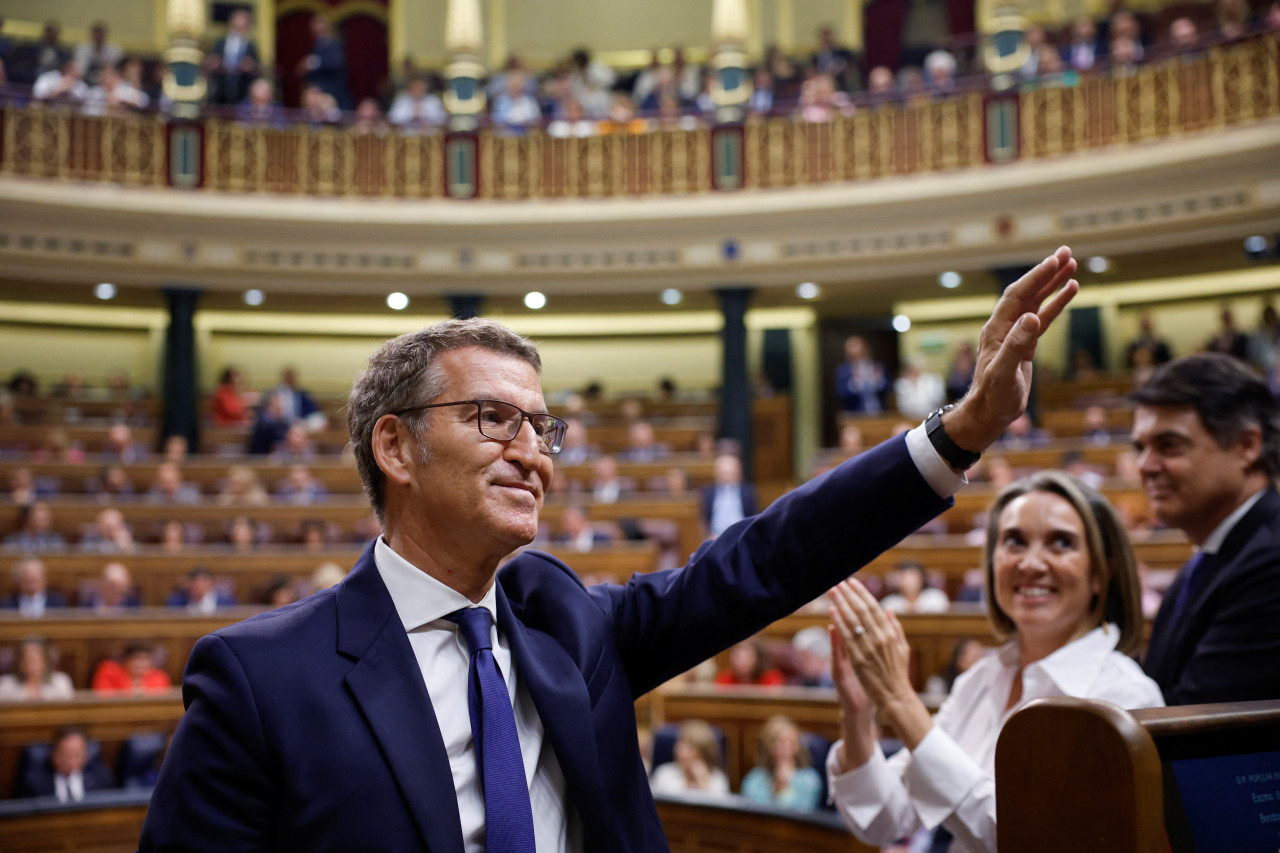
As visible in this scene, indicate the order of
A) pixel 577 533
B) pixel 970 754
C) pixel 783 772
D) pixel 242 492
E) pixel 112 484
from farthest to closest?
pixel 112 484 → pixel 242 492 → pixel 577 533 → pixel 783 772 → pixel 970 754

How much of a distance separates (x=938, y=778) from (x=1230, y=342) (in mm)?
7994

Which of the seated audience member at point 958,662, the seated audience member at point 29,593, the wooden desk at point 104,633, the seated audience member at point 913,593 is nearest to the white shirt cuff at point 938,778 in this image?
the seated audience member at point 958,662

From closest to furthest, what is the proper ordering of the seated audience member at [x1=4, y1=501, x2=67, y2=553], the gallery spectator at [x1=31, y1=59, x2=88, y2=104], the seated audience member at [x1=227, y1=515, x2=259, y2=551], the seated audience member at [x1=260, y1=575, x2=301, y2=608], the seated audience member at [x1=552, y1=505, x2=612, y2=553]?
the seated audience member at [x1=260, y1=575, x2=301, y2=608]
the seated audience member at [x1=4, y1=501, x2=67, y2=553]
the seated audience member at [x1=552, y1=505, x2=612, y2=553]
the seated audience member at [x1=227, y1=515, x2=259, y2=551]
the gallery spectator at [x1=31, y1=59, x2=88, y2=104]

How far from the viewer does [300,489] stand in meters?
8.20

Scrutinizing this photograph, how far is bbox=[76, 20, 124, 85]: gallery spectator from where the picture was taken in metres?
10.7

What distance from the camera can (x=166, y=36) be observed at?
1317 centimetres

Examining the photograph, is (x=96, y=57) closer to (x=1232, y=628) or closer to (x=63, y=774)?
(x=63, y=774)

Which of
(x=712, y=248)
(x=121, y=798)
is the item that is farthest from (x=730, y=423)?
(x=121, y=798)

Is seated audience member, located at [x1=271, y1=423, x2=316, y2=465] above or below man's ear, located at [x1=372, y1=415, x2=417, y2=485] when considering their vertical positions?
above

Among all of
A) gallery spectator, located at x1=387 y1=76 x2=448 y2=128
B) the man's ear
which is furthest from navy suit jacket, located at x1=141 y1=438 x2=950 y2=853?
gallery spectator, located at x1=387 y1=76 x2=448 y2=128

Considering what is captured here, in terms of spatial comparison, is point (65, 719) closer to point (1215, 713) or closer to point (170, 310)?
point (1215, 713)

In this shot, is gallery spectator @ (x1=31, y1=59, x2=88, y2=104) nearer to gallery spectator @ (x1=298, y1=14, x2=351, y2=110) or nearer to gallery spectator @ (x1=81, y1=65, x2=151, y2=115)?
gallery spectator @ (x1=81, y1=65, x2=151, y2=115)

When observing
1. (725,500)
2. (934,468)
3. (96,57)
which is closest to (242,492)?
(725,500)

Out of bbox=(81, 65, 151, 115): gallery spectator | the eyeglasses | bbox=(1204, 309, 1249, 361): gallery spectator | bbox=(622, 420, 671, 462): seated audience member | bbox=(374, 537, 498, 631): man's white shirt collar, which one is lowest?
bbox=(374, 537, 498, 631): man's white shirt collar
